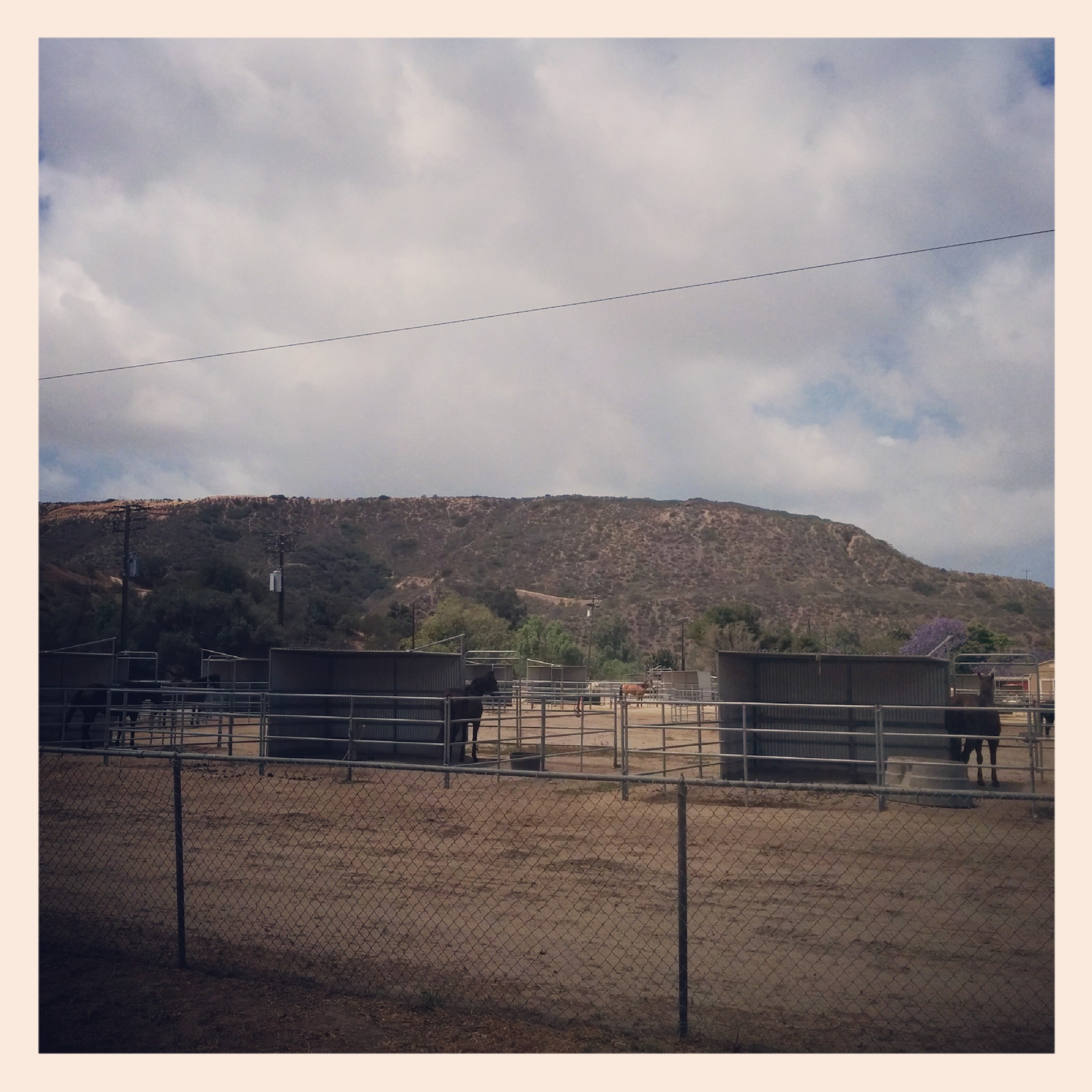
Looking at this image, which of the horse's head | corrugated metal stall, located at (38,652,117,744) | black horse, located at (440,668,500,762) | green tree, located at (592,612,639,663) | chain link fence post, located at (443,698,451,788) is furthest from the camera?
green tree, located at (592,612,639,663)

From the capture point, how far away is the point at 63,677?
18734 millimetres

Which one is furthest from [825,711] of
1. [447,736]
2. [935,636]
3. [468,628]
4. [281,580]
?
[935,636]

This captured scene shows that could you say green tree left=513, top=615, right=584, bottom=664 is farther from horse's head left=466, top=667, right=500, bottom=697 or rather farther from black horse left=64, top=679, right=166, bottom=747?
horse's head left=466, top=667, right=500, bottom=697

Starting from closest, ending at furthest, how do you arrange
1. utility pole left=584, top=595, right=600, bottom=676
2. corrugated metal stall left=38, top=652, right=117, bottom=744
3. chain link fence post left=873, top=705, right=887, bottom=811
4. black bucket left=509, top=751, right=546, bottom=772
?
chain link fence post left=873, top=705, right=887, bottom=811
black bucket left=509, top=751, right=546, bottom=772
corrugated metal stall left=38, top=652, right=117, bottom=744
utility pole left=584, top=595, right=600, bottom=676

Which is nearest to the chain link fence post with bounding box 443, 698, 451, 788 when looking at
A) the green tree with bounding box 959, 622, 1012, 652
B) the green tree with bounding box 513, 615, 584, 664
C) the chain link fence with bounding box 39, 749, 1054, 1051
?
the chain link fence with bounding box 39, 749, 1054, 1051

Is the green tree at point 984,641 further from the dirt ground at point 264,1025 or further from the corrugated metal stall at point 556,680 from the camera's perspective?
the dirt ground at point 264,1025

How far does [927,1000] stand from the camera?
4.82m

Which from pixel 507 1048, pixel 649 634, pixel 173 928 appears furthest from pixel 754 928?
pixel 649 634

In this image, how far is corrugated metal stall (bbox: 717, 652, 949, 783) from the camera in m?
13.6

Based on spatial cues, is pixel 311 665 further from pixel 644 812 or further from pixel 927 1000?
pixel 927 1000

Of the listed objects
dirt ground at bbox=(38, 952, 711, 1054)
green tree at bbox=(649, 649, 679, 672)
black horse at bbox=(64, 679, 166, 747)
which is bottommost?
green tree at bbox=(649, 649, 679, 672)

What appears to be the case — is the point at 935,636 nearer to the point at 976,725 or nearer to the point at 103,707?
the point at 976,725

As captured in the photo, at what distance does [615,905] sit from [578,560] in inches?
3147

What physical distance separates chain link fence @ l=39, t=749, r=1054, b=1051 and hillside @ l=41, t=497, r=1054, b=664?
1913 inches
